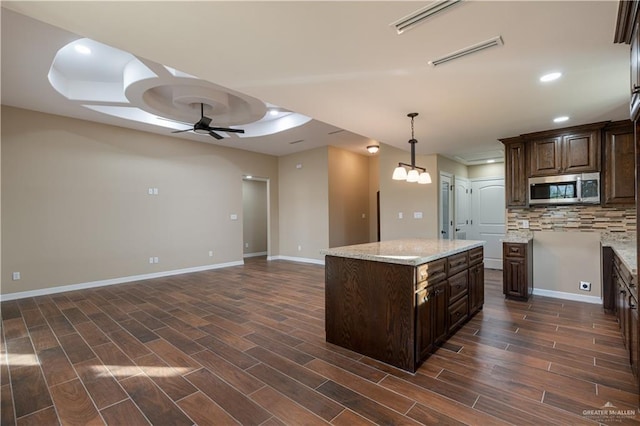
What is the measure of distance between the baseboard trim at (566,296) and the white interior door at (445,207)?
6.09 ft

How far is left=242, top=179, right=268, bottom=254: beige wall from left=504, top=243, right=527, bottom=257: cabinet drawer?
672 centimetres

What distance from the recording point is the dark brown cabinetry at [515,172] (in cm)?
454

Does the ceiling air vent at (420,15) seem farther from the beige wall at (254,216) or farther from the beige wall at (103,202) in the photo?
the beige wall at (254,216)

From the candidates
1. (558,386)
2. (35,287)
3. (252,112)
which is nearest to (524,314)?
(558,386)

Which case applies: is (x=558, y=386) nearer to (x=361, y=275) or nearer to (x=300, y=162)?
(x=361, y=275)

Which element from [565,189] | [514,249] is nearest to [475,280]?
[514,249]

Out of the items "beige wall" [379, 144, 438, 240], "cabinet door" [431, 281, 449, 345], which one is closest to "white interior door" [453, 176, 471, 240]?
"beige wall" [379, 144, 438, 240]

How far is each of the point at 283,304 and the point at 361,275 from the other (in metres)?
1.88

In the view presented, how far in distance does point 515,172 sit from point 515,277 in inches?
64.9

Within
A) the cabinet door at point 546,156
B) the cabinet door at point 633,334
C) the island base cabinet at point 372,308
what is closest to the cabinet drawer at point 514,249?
the cabinet door at point 546,156

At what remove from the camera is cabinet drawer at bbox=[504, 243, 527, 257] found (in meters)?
4.20

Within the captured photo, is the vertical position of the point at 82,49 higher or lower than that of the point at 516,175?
higher

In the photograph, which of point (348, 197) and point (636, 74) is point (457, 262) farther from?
point (348, 197)

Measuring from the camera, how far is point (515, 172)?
15.1 ft
